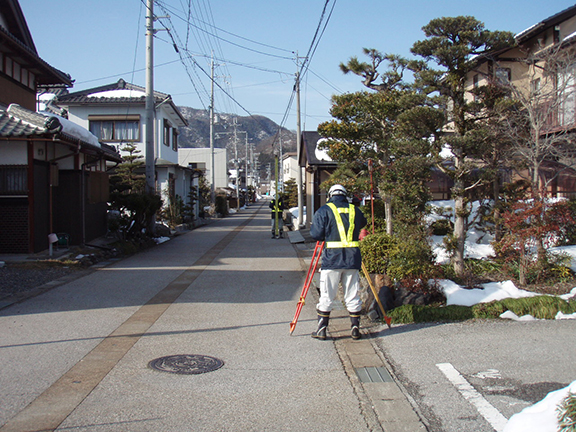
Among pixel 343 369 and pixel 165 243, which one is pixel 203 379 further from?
pixel 165 243

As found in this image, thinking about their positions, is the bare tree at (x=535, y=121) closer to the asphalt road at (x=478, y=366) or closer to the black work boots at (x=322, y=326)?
the asphalt road at (x=478, y=366)

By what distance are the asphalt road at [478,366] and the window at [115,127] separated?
23620mm

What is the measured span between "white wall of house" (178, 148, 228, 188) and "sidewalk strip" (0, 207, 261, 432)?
5172cm

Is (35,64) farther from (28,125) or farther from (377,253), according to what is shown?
(377,253)

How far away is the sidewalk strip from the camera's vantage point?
12.5 feet

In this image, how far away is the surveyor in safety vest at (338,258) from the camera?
614 centimetres

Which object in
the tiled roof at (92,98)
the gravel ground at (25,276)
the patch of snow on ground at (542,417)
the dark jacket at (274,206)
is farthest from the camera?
the tiled roof at (92,98)

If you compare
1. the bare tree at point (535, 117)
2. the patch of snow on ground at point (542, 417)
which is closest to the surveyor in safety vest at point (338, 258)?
the patch of snow on ground at point (542, 417)

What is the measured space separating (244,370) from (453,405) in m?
2.00

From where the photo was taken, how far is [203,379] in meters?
4.78

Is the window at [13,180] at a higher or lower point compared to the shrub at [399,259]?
higher

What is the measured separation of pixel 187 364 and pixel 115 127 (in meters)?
24.6

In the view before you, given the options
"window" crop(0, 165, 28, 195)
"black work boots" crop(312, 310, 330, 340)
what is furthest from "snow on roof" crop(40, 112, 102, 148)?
"black work boots" crop(312, 310, 330, 340)

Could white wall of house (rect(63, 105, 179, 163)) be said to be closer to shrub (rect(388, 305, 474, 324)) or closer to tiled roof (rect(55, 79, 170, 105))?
tiled roof (rect(55, 79, 170, 105))
